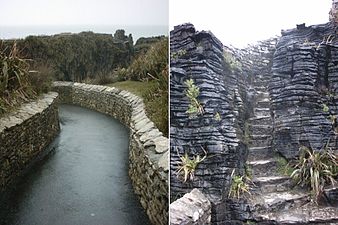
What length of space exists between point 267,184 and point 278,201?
3.7 inches

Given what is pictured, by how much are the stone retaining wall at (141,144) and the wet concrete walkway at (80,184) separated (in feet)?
0.17

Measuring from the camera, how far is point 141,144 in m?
2.77

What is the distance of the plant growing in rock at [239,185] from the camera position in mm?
2232

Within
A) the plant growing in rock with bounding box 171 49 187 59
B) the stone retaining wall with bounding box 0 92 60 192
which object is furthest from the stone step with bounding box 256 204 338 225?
the stone retaining wall with bounding box 0 92 60 192

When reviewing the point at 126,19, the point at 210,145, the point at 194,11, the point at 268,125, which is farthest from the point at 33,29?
the point at 268,125

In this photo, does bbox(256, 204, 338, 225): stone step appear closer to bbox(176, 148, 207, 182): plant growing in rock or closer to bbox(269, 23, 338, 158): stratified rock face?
bbox(269, 23, 338, 158): stratified rock face

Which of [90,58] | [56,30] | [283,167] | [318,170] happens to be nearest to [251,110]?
[283,167]

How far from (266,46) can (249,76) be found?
163 millimetres

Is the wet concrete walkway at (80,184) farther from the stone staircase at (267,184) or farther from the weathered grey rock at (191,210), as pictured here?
the stone staircase at (267,184)

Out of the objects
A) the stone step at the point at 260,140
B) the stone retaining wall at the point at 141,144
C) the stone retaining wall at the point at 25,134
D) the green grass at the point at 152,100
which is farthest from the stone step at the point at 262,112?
the stone retaining wall at the point at 25,134

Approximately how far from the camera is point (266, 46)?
2238mm

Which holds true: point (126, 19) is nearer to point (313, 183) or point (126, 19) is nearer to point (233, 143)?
point (233, 143)

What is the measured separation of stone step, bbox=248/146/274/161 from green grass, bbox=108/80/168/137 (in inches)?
22.9

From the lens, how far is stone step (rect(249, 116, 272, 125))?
7.36ft
